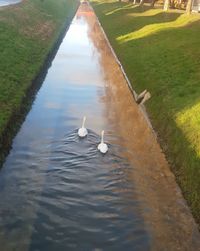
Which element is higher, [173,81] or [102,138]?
[173,81]

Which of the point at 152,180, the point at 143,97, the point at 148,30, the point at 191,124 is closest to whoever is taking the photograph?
the point at 152,180

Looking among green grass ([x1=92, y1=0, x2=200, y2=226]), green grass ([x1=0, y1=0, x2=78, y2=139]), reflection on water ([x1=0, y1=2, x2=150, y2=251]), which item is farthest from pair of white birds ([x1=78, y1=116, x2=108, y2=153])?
green grass ([x1=0, y1=0, x2=78, y2=139])

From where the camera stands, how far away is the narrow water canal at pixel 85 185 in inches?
479

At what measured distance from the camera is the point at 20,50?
31.1 m

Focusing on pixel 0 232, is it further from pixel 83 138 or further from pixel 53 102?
pixel 53 102

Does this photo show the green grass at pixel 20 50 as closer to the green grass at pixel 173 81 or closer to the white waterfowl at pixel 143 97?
the white waterfowl at pixel 143 97

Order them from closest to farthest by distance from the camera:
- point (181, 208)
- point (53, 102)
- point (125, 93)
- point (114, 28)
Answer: point (181, 208)
point (53, 102)
point (125, 93)
point (114, 28)

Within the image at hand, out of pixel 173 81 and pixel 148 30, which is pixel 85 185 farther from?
pixel 148 30

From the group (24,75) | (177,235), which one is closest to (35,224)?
(177,235)

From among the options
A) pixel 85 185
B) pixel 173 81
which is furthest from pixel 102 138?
pixel 173 81

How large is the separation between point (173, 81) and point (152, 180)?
362 inches

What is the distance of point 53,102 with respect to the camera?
2427cm

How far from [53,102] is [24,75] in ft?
9.26

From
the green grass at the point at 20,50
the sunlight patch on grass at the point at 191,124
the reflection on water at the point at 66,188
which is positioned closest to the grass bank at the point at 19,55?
the green grass at the point at 20,50
